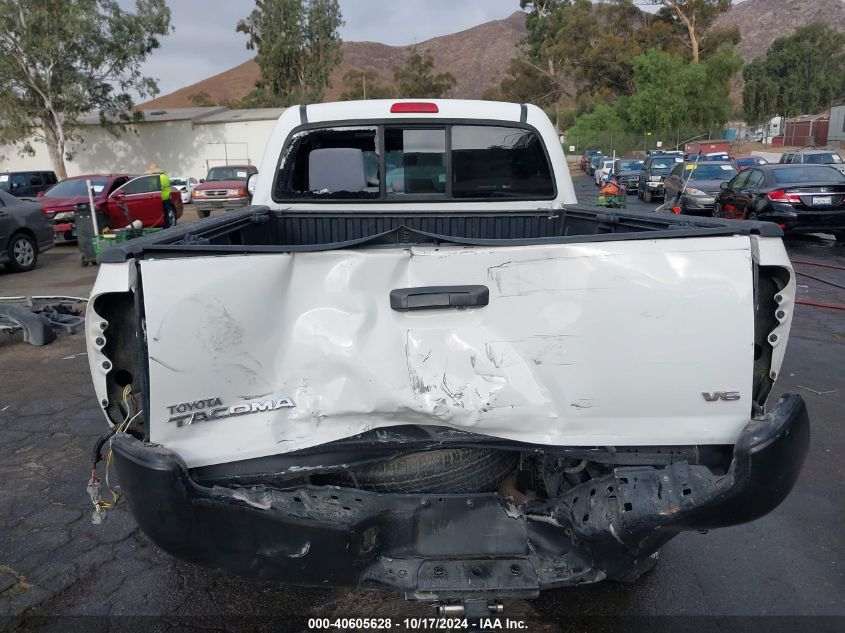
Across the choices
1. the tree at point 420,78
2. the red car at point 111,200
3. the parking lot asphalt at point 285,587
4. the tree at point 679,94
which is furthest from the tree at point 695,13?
the parking lot asphalt at point 285,587

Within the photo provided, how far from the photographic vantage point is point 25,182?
23.0 m

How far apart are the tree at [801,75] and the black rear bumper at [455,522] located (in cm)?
8775

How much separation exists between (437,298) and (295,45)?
62.8 meters

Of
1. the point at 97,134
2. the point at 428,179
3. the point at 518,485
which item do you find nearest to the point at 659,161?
the point at 428,179

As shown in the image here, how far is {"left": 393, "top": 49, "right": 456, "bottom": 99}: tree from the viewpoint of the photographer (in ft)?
273

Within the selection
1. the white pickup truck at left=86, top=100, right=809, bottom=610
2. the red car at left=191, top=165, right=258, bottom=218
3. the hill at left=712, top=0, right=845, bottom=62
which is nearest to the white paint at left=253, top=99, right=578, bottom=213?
the white pickup truck at left=86, top=100, right=809, bottom=610

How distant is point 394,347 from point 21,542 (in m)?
2.75

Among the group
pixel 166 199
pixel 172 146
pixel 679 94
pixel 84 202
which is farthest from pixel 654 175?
pixel 679 94

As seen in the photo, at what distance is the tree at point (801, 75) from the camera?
249ft

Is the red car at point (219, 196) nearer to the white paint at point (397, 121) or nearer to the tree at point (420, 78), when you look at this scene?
the white paint at point (397, 121)

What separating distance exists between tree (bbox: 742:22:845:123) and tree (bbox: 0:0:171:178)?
69598 millimetres

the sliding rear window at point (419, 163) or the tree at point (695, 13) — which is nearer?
the sliding rear window at point (419, 163)

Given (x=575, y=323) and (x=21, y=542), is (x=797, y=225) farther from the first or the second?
(x=21, y=542)

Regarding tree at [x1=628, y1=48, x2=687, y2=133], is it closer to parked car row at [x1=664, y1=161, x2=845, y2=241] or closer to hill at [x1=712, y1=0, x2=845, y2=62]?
parked car row at [x1=664, y1=161, x2=845, y2=241]
